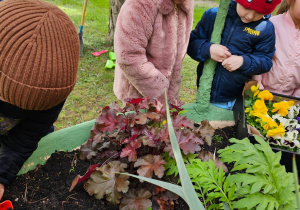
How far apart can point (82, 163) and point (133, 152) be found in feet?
1.04

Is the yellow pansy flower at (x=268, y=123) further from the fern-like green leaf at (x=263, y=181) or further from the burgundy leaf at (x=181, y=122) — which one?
the fern-like green leaf at (x=263, y=181)

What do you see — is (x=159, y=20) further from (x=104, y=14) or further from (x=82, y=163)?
(x=104, y=14)

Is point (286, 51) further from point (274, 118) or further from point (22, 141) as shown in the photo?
point (22, 141)

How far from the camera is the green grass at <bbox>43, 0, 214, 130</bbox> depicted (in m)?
2.79

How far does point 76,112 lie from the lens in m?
2.80

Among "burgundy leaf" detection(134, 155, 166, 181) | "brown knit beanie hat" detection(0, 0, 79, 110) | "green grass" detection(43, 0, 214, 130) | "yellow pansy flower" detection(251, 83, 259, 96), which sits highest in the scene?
"brown knit beanie hat" detection(0, 0, 79, 110)

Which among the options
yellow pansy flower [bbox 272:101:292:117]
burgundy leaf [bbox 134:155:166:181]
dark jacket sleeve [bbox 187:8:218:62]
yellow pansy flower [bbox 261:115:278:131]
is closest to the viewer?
burgundy leaf [bbox 134:155:166:181]

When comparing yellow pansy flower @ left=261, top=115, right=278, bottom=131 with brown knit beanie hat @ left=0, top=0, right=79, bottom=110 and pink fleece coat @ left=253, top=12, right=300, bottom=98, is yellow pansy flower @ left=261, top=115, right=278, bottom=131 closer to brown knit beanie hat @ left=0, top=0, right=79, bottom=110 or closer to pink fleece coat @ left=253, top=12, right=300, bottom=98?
pink fleece coat @ left=253, top=12, right=300, bottom=98

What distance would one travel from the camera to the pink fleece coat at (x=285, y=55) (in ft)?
5.41

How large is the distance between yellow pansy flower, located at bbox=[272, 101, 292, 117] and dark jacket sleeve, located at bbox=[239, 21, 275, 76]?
22 cm

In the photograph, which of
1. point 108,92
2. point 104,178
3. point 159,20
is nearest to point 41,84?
point 104,178

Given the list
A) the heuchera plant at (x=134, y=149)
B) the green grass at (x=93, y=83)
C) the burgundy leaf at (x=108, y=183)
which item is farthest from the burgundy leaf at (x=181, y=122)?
the green grass at (x=93, y=83)

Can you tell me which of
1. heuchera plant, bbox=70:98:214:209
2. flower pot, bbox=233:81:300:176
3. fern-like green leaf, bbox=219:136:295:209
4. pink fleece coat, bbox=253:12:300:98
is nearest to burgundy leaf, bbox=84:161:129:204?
heuchera plant, bbox=70:98:214:209

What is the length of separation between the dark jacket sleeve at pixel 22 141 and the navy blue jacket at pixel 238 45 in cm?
98
